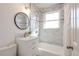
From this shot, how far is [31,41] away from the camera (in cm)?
137

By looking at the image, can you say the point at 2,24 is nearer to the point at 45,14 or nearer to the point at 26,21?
the point at 26,21

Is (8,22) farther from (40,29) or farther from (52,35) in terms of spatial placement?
(52,35)

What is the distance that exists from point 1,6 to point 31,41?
0.64 m

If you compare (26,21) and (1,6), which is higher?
(1,6)

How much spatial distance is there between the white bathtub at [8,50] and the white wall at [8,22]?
0.18 ft

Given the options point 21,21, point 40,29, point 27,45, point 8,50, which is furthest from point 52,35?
point 8,50

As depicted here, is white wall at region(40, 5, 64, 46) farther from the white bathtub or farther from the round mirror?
the white bathtub

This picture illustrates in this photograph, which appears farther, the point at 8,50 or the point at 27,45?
the point at 27,45

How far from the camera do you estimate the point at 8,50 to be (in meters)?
1.21

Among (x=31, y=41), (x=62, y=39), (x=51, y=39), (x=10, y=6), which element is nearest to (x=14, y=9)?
(x=10, y=6)

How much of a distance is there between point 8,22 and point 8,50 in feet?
1.23

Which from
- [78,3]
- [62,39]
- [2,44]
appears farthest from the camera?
[62,39]

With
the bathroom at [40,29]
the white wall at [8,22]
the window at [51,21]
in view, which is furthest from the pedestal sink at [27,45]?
the window at [51,21]

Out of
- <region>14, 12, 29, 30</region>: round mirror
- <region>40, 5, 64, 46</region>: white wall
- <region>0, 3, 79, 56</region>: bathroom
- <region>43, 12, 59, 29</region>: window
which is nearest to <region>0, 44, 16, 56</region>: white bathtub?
<region>0, 3, 79, 56</region>: bathroom
